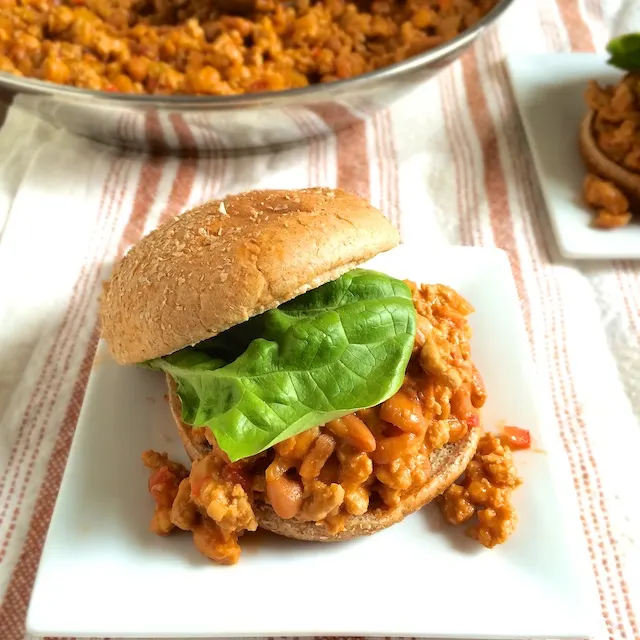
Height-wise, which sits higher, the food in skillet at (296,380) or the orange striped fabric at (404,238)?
the food in skillet at (296,380)

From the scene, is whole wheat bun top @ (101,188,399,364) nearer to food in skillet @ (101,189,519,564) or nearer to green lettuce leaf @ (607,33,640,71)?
food in skillet @ (101,189,519,564)

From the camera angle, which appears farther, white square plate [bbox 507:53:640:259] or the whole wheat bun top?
white square plate [bbox 507:53:640:259]

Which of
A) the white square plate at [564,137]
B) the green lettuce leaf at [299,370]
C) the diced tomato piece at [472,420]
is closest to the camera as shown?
the green lettuce leaf at [299,370]

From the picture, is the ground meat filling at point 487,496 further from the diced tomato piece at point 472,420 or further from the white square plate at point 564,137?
the white square plate at point 564,137

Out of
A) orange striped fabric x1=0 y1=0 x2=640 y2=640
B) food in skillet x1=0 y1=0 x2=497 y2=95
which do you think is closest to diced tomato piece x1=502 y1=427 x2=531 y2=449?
orange striped fabric x1=0 y1=0 x2=640 y2=640

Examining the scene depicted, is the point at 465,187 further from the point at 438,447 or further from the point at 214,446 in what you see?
the point at 214,446

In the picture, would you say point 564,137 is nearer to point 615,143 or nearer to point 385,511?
point 615,143

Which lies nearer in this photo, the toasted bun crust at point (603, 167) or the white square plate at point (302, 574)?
the white square plate at point (302, 574)

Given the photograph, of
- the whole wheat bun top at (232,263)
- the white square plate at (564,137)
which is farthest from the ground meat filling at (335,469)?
the white square plate at (564,137)
